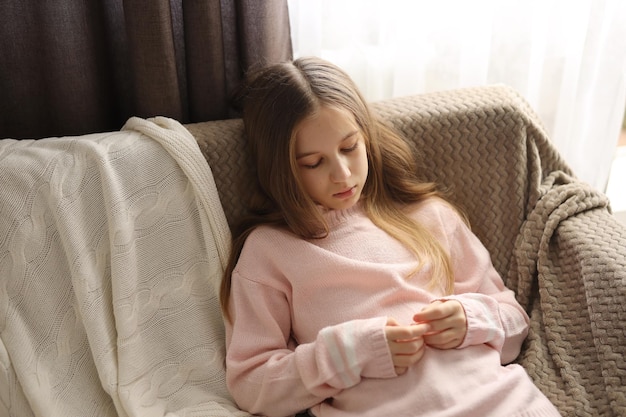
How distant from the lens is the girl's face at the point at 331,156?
132cm

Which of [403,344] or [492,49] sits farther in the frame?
[492,49]

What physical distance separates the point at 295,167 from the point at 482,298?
446mm

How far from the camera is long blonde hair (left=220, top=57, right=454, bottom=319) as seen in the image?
4.41 ft

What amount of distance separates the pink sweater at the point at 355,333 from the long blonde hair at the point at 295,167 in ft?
0.09

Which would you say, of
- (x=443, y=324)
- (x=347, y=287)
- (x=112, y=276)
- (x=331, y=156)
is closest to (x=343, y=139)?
(x=331, y=156)

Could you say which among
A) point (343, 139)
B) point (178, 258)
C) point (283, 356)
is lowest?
point (283, 356)

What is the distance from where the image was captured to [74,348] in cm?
129

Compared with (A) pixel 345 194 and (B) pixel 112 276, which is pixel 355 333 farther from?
(B) pixel 112 276

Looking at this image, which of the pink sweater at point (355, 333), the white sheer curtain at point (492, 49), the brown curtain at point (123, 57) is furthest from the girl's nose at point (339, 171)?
the white sheer curtain at point (492, 49)

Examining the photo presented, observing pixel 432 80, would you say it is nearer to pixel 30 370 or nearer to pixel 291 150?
pixel 291 150

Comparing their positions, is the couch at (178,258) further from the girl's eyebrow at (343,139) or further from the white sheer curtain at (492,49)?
the white sheer curtain at (492,49)

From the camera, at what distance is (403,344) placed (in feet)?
4.11

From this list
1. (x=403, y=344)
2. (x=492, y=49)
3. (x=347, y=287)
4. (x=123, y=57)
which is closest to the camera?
(x=403, y=344)

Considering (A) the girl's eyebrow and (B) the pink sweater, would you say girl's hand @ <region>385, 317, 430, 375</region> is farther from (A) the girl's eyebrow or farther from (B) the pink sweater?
(A) the girl's eyebrow
